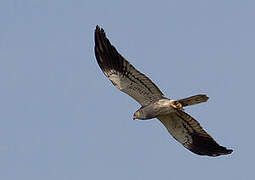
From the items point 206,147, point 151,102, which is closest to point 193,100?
point 151,102

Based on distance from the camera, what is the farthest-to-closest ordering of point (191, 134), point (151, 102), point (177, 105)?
point (191, 134) < point (151, 102) < point (177, 105)

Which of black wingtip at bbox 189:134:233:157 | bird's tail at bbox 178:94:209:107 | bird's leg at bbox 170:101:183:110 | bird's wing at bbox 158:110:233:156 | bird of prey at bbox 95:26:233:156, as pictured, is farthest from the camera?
black wingtip at bbox 189:134:233:157

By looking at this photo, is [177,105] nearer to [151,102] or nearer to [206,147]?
[151,102]

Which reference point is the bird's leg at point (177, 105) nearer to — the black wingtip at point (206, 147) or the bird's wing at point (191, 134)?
the bird's wing at point (191, 134)

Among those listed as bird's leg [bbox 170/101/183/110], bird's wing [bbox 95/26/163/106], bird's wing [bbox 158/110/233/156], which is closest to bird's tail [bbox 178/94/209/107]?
bird's leg [bbox 170/101/183/110]

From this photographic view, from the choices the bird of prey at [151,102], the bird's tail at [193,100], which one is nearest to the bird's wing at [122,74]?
the bird of prey at [151,102]

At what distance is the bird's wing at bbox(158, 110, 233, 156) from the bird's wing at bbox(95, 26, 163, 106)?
1.06m

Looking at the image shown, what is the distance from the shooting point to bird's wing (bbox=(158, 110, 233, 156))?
17125 mm

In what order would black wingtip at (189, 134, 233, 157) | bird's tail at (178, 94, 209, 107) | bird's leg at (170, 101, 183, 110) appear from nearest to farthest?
bird's tail at (178, 94, 209, 107), bird's leg at (170, 101, 183, 110), black wingtip at (189, 134, 233, 157)

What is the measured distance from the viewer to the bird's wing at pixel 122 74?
1638 cm

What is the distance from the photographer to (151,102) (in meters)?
16.6

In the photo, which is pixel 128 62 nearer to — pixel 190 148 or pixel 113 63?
pixel 113 63

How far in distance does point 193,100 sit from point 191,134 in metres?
2.31

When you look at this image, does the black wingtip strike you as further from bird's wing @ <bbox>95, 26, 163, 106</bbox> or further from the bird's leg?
bird's wing @ <bbox>95, 26, 163, 106</bbox>
